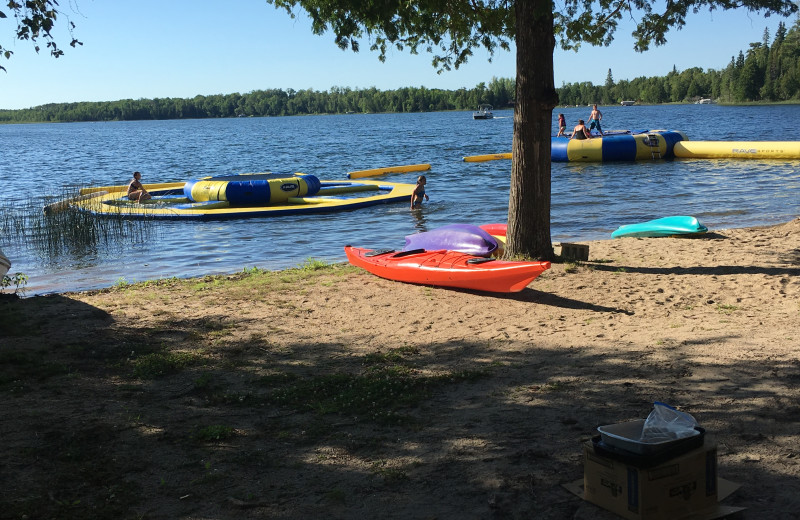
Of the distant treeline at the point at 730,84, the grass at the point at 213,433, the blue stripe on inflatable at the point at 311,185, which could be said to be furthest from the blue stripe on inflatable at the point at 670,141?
the distant treeline at the point at 730,84

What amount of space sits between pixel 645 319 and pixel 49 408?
5.21 metres

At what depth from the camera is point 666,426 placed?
360 cm

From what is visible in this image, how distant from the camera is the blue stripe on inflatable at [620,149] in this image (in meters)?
30.7

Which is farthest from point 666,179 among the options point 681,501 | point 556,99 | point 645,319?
point 681,501

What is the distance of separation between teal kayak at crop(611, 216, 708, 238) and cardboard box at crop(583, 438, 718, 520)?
357 inches

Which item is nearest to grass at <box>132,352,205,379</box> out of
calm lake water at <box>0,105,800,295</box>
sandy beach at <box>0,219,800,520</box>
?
sandy beach at <box>0,219,800,520</box>

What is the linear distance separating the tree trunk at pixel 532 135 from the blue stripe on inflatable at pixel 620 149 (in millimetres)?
22604

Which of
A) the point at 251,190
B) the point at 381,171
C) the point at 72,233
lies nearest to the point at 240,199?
the point at 251,190

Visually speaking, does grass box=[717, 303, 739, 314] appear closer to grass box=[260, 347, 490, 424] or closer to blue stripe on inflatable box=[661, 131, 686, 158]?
grass box=[260, 347, 490, 424]

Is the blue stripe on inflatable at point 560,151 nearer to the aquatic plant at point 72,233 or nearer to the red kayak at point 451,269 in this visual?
the aquatic plant at point 72,233

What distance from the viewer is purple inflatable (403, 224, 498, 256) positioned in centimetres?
955

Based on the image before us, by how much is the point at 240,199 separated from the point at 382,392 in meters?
15.3

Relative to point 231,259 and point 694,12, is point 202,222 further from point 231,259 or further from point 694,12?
point 694,12

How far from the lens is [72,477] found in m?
4.10
